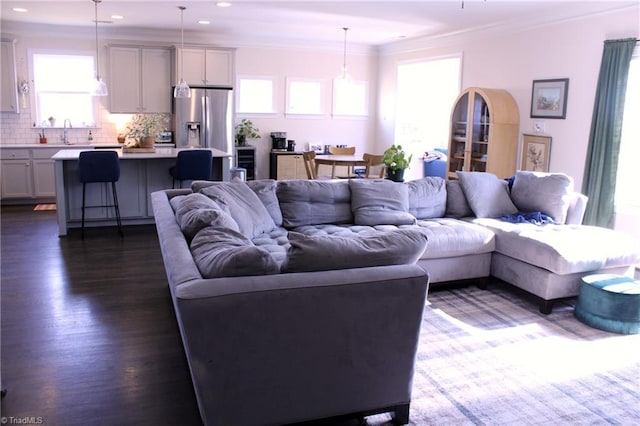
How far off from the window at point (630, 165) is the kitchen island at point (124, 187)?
448cm

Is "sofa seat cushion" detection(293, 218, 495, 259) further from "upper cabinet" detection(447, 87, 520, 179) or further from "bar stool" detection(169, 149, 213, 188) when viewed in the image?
"upper cabinet" detection(447, 87, 520, 179)

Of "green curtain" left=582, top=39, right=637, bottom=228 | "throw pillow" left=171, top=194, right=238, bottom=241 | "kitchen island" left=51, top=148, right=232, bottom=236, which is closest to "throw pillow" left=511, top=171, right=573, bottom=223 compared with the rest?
"green curtain" left=582, top=39, right=637, bottom=228

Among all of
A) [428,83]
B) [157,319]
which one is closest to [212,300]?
[157,319]

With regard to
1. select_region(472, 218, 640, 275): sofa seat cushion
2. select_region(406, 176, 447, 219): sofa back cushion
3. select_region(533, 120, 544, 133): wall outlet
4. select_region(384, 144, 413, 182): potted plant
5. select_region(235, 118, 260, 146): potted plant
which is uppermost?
select_region(533, 120, 544, 133): wall outlet

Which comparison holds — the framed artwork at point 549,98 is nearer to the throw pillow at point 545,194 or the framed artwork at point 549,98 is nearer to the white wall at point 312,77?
the throw pillow at point 545,194

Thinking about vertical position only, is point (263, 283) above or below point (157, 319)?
above

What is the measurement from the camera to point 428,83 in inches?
392

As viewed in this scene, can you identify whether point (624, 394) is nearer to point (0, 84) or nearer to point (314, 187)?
point (314, 187)

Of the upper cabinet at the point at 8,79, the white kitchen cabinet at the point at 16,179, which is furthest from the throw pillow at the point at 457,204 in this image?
the upper cabinet at the point at 8,79

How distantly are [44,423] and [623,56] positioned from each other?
5729 millimetres

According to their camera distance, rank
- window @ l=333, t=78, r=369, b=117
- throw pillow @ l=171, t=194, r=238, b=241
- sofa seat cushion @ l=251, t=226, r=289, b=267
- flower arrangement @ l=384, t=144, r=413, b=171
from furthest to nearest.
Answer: window @ l=333, t=78, r=369, b=117
flower arrangement @ l=384, t=144, r=413, b=171
sofa seat cushion @ l=251, t=226, r=289, b=267
throw pillow @ l=171, t=194, r=238, b=241

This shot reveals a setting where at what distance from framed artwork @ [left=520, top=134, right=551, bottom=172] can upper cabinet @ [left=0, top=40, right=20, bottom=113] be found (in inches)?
289

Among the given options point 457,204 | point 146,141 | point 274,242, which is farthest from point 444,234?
point 146,141

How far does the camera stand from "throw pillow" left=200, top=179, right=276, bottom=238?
390 cm
